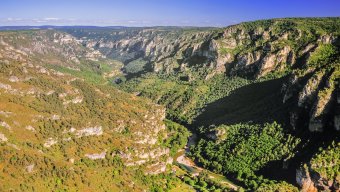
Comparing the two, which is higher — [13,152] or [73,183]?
[13,152]

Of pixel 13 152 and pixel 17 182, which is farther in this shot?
pixel 13 152

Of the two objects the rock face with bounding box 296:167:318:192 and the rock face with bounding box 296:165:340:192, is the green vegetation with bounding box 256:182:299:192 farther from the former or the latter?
the rock face with bounding box 296:165:340:192

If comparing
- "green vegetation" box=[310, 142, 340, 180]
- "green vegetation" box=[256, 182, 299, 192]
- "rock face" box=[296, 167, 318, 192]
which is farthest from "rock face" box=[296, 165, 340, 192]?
"green vegetation" box=[256, 182, 299, 192]

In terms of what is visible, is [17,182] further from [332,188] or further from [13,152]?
[332,188]

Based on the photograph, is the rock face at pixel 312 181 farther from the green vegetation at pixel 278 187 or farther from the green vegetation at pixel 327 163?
the green vegetation at pixel 278 187

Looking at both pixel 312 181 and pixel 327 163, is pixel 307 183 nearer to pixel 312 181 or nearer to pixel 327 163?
pixel 312 181

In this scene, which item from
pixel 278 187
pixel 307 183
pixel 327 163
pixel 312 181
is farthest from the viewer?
pixel 307 183

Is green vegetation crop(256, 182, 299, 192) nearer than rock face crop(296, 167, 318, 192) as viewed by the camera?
Yes

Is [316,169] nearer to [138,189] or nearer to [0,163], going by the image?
[138,189]

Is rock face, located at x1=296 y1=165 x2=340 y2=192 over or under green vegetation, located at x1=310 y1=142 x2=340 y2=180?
under

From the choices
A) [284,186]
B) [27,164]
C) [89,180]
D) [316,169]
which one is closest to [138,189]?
[89,180]

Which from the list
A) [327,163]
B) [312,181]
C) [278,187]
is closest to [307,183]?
[312,181]
